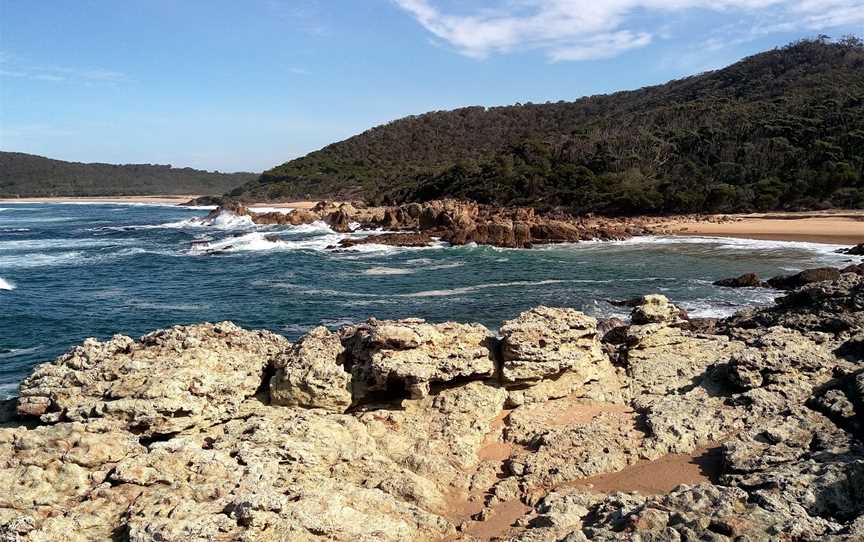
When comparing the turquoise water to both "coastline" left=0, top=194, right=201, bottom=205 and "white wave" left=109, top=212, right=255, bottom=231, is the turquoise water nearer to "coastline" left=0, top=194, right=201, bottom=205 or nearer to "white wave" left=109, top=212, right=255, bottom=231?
"white wave" left=109, top=212, right=255, bottom=231

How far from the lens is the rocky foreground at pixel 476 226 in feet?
130

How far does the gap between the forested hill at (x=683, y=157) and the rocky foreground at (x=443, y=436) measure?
4307 centimetres

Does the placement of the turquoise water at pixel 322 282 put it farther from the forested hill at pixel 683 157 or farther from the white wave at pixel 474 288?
the forested hill at pixel 683 157

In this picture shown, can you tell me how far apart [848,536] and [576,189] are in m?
54.5

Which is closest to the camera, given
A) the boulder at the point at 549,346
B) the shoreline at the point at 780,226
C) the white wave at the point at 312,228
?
the boulder at the point at 549,346

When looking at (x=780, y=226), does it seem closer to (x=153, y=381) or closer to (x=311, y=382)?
(x=311, y=382)

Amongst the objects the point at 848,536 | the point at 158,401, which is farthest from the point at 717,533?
the point at 158,401

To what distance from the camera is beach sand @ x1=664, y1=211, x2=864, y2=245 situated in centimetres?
3684

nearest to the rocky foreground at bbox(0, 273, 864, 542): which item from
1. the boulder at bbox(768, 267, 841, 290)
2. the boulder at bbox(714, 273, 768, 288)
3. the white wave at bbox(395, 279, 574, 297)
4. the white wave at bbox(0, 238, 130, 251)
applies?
the boulder at bbox(768, 267, 841, 290)

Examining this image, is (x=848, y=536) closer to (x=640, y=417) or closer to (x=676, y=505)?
(x=676, y=505)

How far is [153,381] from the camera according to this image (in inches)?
316

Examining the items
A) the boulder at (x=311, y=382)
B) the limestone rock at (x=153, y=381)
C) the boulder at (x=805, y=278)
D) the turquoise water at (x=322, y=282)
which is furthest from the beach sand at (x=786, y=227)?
the limestone rock at (x=153, y=381)

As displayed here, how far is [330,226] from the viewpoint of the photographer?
54.4 metres

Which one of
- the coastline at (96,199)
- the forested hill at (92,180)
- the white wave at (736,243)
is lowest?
the white wave at (736,243)
